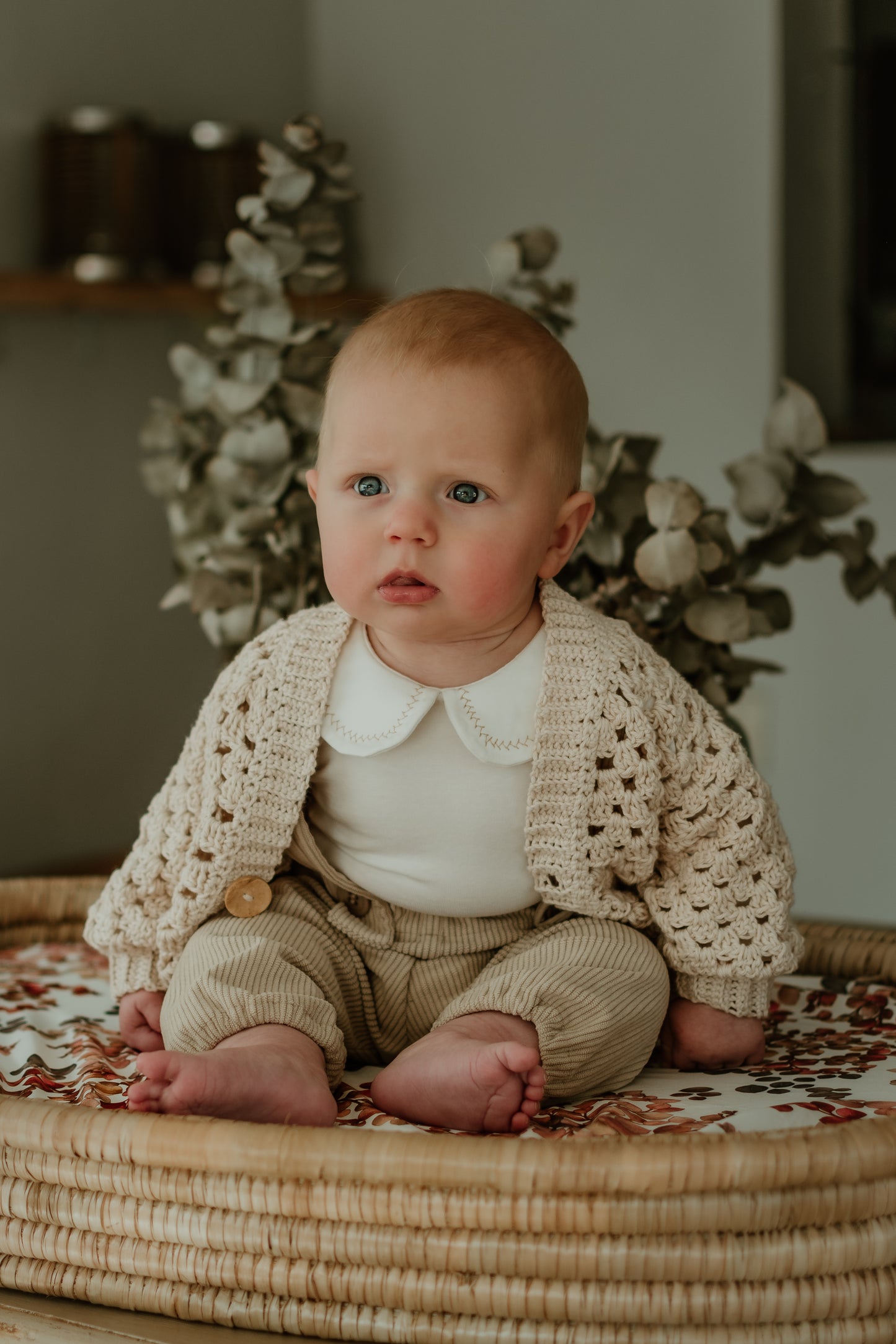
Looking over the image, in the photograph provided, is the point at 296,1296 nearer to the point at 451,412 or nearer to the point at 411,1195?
the point at 411,1195

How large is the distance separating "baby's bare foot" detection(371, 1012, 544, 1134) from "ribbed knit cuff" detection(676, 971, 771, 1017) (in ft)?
0.47

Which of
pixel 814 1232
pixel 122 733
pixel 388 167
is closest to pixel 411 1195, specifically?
pixel 814 1232

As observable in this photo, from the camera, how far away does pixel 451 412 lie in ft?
2.43

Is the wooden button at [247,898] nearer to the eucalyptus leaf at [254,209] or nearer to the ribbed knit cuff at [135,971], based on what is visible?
the ribbed knit cuff at [135,971]

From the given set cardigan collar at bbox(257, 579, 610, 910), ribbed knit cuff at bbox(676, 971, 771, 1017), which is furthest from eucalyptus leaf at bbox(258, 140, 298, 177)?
ribbed knit cuff at bbox(676, 971, 771, 1017)

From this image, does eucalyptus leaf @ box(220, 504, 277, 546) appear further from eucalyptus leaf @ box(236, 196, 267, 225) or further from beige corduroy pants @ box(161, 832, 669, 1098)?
beige corduroy pants @ box(161, 832, 669, 1098)

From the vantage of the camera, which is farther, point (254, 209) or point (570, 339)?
point (570, 339)

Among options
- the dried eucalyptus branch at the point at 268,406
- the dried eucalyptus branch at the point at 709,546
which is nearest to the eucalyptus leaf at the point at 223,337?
the dried eucalyptus branch at the point at 268,406

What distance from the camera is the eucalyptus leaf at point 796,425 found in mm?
1071

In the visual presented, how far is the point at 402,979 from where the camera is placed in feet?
2.68

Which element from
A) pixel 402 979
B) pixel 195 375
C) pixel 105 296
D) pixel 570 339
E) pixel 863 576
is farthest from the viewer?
pixel 570 339

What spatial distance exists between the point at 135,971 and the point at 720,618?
0.45 meters

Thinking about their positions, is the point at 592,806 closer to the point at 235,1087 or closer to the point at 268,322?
the point at 235,1087

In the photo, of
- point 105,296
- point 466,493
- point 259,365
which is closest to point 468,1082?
point 466,493
